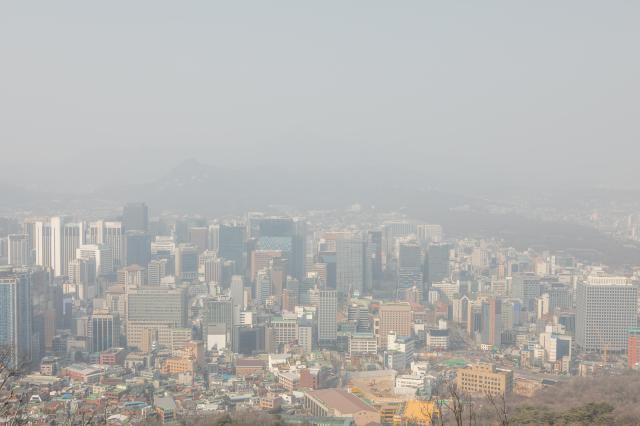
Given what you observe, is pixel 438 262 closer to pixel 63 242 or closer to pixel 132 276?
pixel 132 276

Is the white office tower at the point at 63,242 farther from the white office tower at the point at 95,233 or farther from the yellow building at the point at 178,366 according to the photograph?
the yellow building at the point at 178,366

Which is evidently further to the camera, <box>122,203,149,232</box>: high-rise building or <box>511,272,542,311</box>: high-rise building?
<box>122,203,149,232</box>: high-rise building

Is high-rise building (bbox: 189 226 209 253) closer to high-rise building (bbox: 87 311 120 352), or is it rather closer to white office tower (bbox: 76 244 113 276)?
white office tower (bbox: 76 244 113 276)

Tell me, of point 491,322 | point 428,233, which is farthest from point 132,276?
point 428,233

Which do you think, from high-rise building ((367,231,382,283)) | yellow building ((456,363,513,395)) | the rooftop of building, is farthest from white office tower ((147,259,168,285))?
yellow building ((456,363,513,395))

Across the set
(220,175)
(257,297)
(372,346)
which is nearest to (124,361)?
(372,346)

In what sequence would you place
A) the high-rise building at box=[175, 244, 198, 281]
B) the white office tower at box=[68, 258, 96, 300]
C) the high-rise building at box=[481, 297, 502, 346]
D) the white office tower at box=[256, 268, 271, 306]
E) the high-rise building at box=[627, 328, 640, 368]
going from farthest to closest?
the high-rise building at box=[175, 244, 198, 281]
the white office tower at box=[68, 258, 96, 300]
the white office tower at box=[256, 268, 271, 306]
the high-rise building at box=[481, 297, 502, 346]
the high-rise building at box=[627, 328, 640, 368]

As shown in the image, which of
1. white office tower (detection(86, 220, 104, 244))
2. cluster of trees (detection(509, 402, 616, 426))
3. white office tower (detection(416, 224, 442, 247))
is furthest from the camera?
white office tower (detection(416, 224, 442, 247))

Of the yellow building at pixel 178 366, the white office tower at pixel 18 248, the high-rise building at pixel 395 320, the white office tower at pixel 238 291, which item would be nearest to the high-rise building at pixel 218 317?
the white office tower at pixel 238 291
